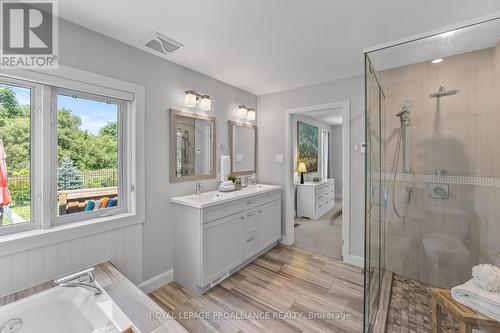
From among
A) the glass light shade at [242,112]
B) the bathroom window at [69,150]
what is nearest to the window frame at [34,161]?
the bathroom window at [69,150]

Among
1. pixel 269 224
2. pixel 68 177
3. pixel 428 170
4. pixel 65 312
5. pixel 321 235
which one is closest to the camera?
pixel 65 312

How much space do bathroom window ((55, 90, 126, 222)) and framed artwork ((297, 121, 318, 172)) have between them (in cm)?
374

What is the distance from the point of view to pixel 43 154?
5.07 feet

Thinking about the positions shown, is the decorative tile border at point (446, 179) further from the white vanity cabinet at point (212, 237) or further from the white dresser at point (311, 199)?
the white dresser at point (311, 199)

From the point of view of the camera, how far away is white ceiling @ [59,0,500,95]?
1.45m

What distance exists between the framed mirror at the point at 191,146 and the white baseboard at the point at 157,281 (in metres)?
0.99

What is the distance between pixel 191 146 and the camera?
2523mm

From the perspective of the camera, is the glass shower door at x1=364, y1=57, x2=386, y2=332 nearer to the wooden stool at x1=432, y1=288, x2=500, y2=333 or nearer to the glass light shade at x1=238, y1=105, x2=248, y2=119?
the wooden stool at x1=432, y1=288, x2=500, y2=333

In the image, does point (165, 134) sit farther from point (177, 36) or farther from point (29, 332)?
point (29, 332)

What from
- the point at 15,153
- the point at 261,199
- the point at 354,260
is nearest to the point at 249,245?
the point at 261,199

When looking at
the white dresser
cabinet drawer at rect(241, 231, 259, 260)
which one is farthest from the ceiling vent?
the white dresser

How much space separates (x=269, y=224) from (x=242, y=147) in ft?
3.96

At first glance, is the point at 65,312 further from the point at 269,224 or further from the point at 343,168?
the point at 343,168

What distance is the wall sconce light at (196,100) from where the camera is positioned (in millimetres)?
2381
